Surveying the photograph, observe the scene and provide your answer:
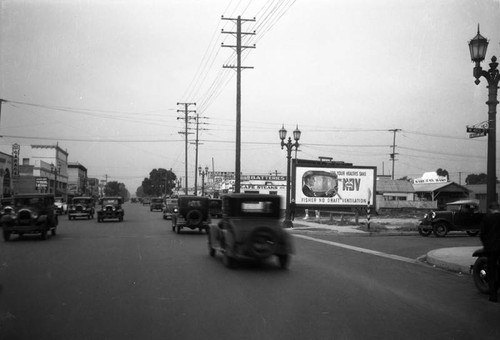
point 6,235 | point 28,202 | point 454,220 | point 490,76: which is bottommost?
point 6,235

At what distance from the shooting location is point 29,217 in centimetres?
2023

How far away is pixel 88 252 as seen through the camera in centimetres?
1572

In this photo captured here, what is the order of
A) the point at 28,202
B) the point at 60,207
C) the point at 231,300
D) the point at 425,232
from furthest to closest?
the point at 60,207 → the point at 425,232 → the point at 28,202 → the point at 231,300

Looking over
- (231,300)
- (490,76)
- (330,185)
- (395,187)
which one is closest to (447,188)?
(395,187)

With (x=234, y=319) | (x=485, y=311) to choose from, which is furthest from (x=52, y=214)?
(x=485, y=311)

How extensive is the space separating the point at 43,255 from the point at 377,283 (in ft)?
33.2

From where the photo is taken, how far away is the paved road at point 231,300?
253 inches

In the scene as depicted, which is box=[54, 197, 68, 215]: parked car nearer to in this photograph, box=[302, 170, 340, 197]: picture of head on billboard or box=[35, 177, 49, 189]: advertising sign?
box=[35, 177, 49, 189]: advertising sign

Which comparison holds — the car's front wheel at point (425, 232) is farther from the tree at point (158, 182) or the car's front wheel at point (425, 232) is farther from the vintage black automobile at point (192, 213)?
the tree at point (158, 182)

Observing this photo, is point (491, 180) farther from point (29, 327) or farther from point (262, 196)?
point (29, 327)

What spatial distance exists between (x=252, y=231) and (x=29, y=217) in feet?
40.0

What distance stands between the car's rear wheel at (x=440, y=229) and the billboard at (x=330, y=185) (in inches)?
864

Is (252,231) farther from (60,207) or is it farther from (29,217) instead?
(60,207)

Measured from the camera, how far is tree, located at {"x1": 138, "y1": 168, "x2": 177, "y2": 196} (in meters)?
162
